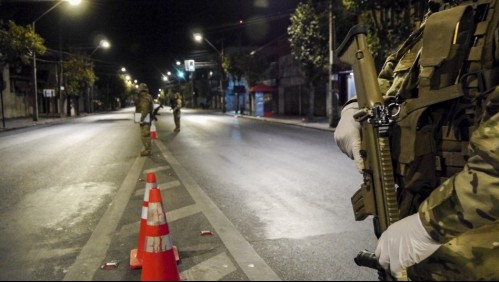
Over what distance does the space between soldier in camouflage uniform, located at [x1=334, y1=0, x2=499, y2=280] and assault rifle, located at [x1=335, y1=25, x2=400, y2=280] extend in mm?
109

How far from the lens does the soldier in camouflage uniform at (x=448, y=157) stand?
188cm

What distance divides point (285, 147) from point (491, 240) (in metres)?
11.9

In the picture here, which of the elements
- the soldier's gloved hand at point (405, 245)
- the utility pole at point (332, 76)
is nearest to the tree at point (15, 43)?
the utility pole at point (332, 76)

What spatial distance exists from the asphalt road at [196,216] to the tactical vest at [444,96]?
4.66ft

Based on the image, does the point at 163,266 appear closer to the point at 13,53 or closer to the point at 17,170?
the point at 17,170

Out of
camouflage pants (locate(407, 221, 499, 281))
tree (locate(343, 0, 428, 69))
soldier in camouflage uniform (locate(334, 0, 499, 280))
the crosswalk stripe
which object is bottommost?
the crosswalk stripe

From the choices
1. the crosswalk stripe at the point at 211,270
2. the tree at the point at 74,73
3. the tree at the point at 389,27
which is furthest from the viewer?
the tree at the point at 74,73

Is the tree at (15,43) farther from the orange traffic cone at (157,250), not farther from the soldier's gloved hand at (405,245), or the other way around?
the soldier's gloved hand at (405,245)

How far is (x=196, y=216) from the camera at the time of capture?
5.73 m

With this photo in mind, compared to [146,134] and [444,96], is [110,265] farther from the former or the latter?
[146,134]

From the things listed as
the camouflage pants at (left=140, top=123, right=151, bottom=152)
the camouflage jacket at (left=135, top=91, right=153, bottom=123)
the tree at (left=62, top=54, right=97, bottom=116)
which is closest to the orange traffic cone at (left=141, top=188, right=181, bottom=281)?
the camouflage pants at (left=140, top=123, right=151, bottom=152)

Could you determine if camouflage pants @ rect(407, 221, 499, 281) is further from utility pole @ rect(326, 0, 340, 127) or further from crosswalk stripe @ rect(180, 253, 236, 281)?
utility pole @ rect(326, 0, 340, 127)

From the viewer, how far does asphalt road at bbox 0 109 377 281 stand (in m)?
3.94

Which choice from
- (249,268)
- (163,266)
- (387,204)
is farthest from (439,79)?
(249,268)
